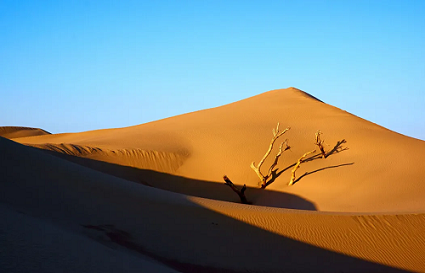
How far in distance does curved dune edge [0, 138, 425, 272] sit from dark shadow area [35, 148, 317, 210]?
747 centimetres

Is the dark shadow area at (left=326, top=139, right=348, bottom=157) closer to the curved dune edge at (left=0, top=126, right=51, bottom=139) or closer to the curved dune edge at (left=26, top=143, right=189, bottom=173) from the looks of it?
the curved dune edge at (left=26, top=143, right=189, bottom=173)

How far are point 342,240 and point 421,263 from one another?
142 cm

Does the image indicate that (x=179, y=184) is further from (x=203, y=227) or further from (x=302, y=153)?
(x=203, y=227)

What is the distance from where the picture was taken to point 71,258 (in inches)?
187

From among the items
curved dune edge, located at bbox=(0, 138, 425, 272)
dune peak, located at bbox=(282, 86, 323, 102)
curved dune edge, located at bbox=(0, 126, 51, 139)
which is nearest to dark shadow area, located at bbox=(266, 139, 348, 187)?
curved dune edge, located at bbox=(0, 138, 425, 272)

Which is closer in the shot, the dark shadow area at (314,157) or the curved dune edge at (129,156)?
the dark shadow area at (314,157)

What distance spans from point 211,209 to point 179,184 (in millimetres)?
9589

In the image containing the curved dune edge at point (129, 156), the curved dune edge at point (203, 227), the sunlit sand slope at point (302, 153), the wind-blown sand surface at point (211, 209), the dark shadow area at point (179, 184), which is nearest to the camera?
the wind-blown sand surface at point (211, 209)

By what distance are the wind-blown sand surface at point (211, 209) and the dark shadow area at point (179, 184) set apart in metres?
0.07

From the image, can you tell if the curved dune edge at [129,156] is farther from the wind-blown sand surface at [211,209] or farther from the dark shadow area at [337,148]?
the dark shadow area at [337,148]

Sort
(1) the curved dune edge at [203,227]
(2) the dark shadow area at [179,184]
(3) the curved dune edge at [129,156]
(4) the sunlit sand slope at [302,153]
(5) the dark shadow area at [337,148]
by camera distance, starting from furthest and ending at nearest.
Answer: (5) the dark shadow area at [337,148] → (3) the curved dune edge at [129,156] → (2) the dark shadow area at [179,184] → (4) the sunlit sand slope at [302,153] → (1) the curved dune edge at [203,227]

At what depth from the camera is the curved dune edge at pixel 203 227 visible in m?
7.40

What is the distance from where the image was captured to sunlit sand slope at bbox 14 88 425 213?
52.1 ft

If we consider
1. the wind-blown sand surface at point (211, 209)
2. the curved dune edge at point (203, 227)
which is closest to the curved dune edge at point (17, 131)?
the wind-blown sand surface at point (211, 209)
